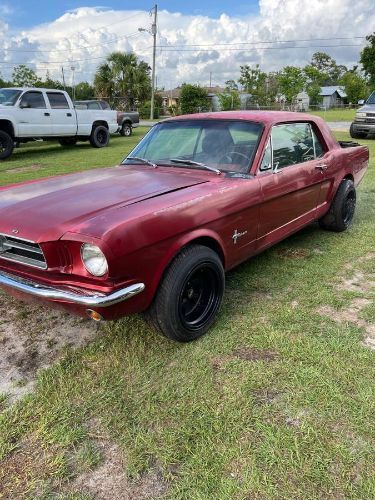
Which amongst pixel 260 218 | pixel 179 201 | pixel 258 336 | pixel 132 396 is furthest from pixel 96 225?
pixel 260 218

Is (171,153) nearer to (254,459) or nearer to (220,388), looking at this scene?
(220,388)

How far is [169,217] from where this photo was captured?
104 inches

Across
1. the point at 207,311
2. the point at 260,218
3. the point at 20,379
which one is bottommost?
the point at 20,379

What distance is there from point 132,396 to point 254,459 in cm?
77

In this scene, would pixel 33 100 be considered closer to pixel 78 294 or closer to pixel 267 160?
pixel 267 160

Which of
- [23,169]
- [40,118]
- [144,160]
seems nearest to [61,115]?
[40,118]

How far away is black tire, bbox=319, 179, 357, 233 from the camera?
195 inches

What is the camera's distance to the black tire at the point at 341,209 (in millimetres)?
4949

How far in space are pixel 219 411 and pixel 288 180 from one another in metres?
2.20

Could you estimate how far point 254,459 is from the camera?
6.55 ft

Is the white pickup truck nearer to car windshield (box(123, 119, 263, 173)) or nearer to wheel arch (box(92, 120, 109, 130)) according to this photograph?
wheel arch (box(92, 120, 109, 130))

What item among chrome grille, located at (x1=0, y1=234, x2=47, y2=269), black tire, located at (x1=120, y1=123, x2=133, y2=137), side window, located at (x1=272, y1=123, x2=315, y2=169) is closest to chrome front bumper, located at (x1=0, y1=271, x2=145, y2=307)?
chrome grille, located at (x1=0, y1=234, x2=47, y2=269)

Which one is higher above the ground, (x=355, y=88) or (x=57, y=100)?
(x=355, y=88)

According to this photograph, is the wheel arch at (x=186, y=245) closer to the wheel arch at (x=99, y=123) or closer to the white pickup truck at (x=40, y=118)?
the white pickup truck at (x=40, y=118)
